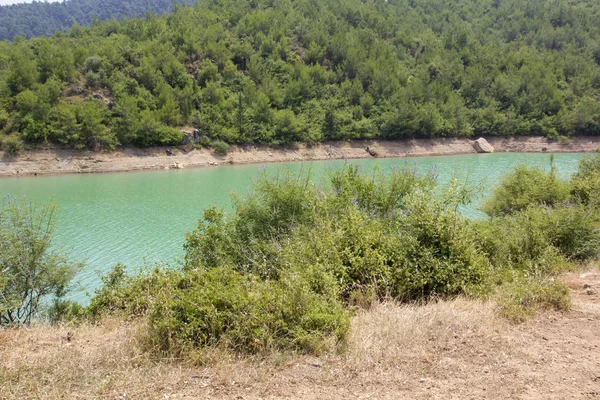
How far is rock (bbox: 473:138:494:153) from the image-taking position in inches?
3019

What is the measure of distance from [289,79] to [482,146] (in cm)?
3980

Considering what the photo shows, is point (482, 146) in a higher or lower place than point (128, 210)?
lower

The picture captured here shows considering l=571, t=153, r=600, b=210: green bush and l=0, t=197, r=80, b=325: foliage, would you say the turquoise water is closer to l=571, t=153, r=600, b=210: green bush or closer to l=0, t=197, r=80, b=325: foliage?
l=0, t=197, r=80, b=325: foliage

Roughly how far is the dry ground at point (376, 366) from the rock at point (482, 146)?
3011 inches

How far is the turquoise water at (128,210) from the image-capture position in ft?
51.0

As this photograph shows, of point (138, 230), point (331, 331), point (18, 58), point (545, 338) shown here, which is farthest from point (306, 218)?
point (18, 58)

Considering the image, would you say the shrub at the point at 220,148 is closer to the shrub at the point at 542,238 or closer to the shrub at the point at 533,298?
the shrub at the point at 542,238

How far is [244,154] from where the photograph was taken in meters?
67.2

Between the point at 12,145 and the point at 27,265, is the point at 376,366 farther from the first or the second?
the point at 12,145

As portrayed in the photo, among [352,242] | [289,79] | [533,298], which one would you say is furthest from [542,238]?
[289,79]

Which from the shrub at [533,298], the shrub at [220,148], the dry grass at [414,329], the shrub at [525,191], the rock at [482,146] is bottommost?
the rock at [482,146]

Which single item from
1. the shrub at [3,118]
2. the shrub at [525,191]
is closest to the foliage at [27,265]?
the shrub at [525,191]

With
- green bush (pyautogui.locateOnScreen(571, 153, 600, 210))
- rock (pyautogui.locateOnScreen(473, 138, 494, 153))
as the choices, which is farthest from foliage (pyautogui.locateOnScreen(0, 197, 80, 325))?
rock (pyautogui.locateOnScreen(473, 138, 494, 153))

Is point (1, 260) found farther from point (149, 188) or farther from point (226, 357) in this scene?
point (149, 188)
